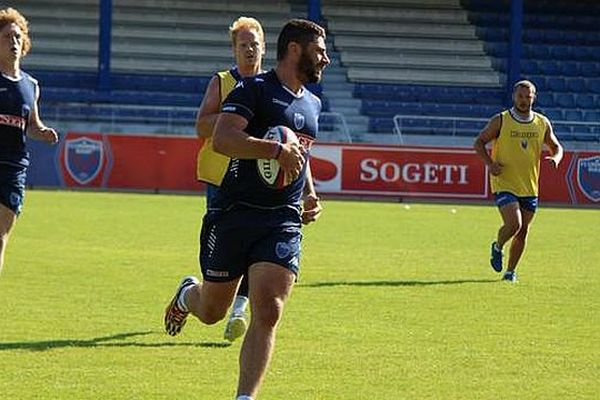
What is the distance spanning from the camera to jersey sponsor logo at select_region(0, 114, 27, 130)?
10820mm

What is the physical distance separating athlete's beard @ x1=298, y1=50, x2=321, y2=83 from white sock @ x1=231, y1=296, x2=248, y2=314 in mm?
2844

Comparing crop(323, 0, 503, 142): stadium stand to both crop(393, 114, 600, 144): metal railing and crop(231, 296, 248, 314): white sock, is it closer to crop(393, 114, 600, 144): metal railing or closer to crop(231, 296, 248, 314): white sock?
crop(393, 114, 600, 144): metal railing

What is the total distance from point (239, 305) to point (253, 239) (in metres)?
2.61

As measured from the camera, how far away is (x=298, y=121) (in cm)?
748

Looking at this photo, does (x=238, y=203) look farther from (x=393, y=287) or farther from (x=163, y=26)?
(x=163, y=26)

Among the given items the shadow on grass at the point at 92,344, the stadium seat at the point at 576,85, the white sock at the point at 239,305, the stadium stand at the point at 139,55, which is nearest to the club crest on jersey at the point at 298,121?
the white sock at the point at 239,305

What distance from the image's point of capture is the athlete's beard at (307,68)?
739 centimetres

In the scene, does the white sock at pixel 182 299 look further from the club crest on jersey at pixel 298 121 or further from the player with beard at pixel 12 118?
the club crest on jersey at pixel 298 121

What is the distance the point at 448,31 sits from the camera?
1695 inches

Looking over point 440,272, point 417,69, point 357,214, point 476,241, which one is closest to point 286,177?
point 440,272

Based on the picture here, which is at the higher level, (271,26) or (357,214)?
(271,26)

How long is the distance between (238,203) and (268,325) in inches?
28.3

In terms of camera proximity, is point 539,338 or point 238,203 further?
point 539,338

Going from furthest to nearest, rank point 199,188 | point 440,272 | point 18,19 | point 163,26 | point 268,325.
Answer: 1. point 163,26
2. point 199,188
3. point 440,272
4. point 18,19
5. point 268,325
